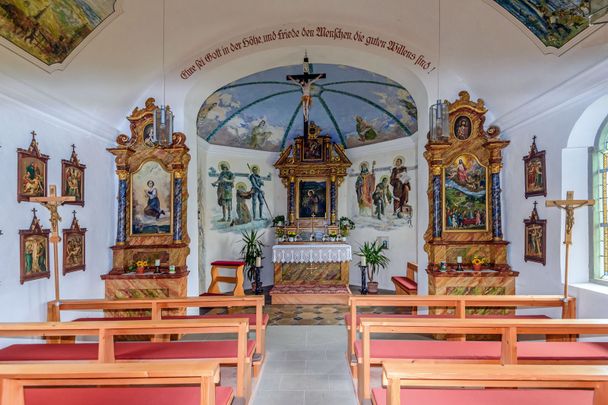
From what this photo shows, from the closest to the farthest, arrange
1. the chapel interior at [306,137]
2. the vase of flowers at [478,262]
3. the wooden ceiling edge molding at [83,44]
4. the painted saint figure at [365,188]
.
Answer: the chapel interior at [306,137] < the wooden ceiling edge molding at [83,44] < the vase of flowers at [478,262] < the painted saint figure at [365,188]

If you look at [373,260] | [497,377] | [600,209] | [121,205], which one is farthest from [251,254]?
[497,377]

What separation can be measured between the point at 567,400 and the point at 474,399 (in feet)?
2.16

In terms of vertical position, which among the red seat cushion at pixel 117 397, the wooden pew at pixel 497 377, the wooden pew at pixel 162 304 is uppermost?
the wooden pew at pixel 497 377

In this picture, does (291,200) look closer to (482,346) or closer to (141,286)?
(141,286)

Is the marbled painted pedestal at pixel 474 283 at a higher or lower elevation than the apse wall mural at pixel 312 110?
lower

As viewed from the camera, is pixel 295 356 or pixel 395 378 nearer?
pixel 395 378

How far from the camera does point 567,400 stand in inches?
107

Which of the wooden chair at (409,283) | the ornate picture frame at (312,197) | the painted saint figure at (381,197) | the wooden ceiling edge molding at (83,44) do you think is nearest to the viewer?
the wooden ceiling edge molding at (83,44)

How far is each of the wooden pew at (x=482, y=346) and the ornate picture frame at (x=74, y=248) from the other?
4.66m

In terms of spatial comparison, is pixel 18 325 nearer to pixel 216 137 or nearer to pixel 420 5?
pixel 420 5

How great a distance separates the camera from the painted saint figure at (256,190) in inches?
456

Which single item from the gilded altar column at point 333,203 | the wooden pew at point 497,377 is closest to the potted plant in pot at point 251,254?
the gilded altar column at point 333,203

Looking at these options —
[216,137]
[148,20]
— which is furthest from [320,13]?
[216,137]

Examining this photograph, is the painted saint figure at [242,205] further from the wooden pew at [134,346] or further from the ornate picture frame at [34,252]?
the wooden pew at [134,346]
